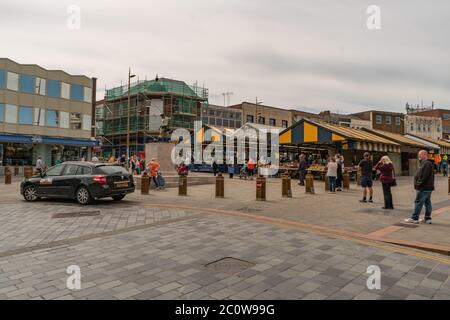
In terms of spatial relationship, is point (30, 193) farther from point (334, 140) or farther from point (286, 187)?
point (334, 140)

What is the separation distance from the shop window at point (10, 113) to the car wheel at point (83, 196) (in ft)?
81.2

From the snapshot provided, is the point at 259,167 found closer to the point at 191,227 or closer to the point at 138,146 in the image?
the point at 191,227

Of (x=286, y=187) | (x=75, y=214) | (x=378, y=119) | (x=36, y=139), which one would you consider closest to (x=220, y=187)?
(x=286, y=187)

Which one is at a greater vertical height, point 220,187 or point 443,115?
point 443,115

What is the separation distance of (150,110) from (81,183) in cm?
3335

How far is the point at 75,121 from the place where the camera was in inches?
1398

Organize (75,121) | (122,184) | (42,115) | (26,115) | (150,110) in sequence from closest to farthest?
(122,184), (26,115), (42,115), (75,121), (150,110)

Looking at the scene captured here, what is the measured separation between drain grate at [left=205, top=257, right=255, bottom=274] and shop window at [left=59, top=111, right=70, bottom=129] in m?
34.0

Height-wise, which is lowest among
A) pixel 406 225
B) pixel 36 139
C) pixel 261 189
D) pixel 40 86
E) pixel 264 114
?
pixel 406 225

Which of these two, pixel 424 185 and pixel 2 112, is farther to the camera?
pixel 2 112

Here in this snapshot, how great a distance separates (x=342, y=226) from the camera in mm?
7598

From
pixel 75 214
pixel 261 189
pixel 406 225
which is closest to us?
pixel 406 225

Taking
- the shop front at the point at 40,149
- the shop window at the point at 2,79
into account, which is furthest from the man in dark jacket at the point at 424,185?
the shop window at the point at 2,79
